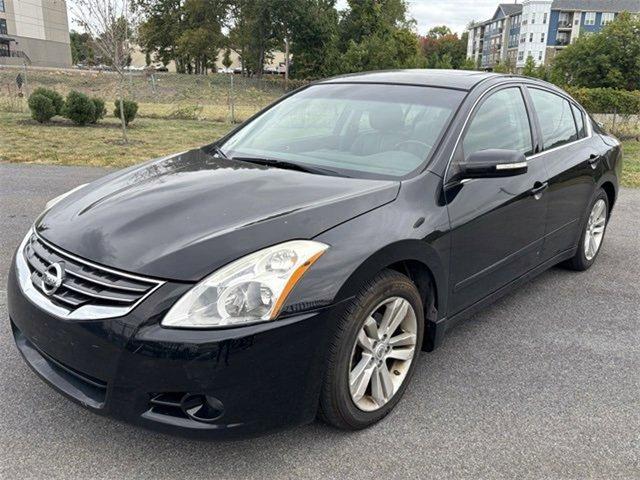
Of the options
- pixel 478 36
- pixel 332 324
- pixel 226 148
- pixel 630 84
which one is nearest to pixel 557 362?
pixel 332 324

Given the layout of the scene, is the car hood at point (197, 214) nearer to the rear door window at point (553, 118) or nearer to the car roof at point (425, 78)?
the car roof at point (425, 78)

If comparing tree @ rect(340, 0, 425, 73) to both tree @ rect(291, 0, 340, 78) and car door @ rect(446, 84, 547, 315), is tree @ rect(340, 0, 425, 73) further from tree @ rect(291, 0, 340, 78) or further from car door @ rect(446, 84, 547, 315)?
car door @ rect(446, 84, 547, 315)

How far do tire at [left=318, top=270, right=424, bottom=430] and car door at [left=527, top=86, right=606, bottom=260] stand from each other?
1.72 meters

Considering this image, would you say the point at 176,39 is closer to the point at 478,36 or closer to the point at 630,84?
the point at 630,84

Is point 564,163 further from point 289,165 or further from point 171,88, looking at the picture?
point 171,88

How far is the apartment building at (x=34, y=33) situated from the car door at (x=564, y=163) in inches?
2689

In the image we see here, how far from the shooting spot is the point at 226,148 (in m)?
3.76

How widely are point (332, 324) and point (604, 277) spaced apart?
3.57 meters

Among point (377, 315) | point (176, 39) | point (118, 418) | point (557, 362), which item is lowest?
point (557, 362)

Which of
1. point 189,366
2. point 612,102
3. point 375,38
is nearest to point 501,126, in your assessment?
point 189,366

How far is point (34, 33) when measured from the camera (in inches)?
2746

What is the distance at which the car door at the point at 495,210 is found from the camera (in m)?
3.13

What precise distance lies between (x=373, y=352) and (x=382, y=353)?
8 centimetres

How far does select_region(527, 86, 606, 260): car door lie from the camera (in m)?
4.05
